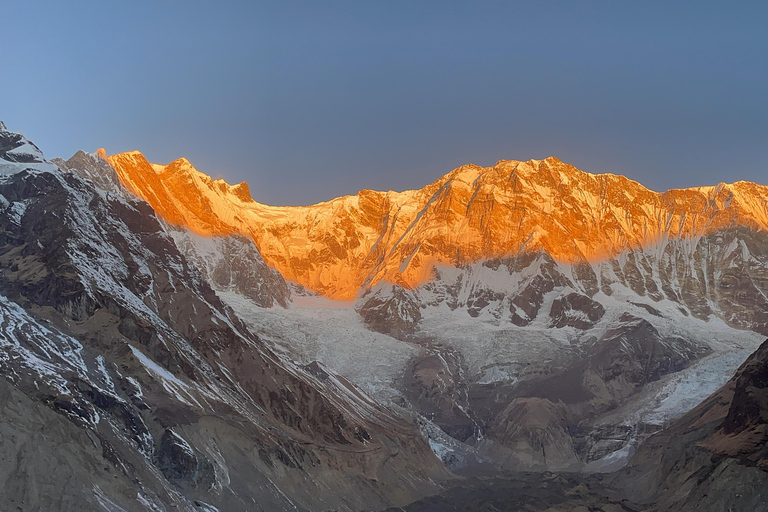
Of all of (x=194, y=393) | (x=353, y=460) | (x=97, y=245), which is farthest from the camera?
(x=353, y=460)

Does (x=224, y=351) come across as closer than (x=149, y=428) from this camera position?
No

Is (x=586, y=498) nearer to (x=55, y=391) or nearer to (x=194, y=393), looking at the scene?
(x=194, y=393)

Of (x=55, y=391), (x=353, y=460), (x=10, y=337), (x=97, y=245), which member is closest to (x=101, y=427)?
(x=55, y=391)

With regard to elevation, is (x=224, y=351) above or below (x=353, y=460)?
above

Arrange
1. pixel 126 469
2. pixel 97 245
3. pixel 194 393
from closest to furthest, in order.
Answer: pixel 126 469, pixel 194 393, pixel 97 245

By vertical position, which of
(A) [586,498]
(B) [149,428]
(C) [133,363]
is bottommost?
(A) [586,498]

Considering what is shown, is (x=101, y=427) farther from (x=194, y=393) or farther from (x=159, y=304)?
(x=159, y=304)

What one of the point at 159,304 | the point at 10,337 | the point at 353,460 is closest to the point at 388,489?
the point at 353,460
